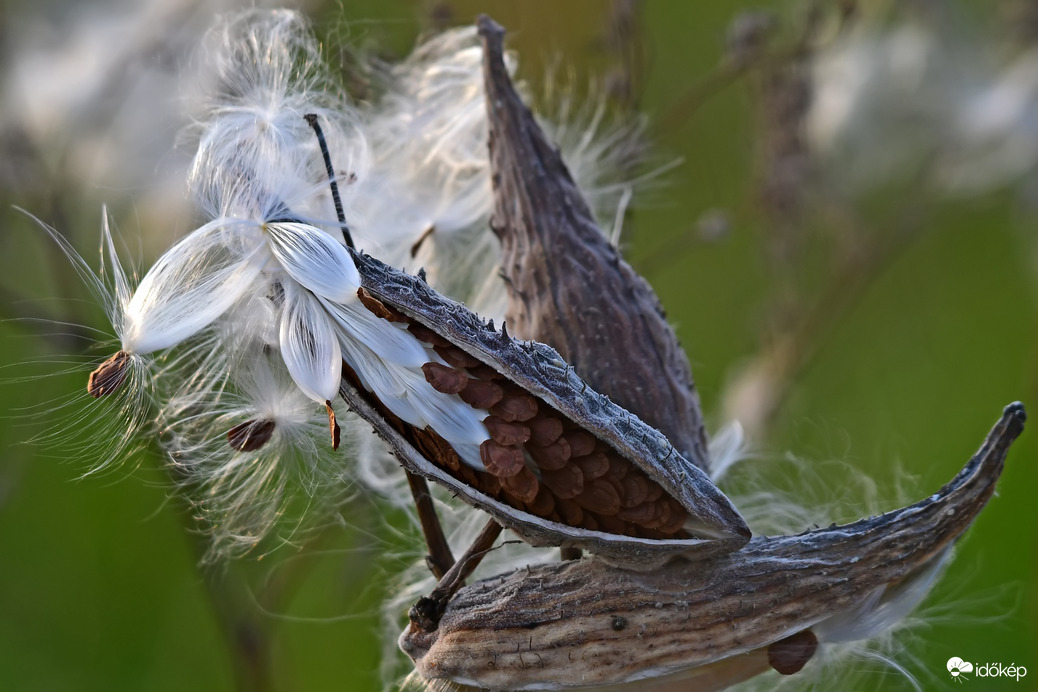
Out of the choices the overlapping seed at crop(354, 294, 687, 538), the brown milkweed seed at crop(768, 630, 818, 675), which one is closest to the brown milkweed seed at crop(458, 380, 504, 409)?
the overlapping seed at crop(354, 294, 687, 538)

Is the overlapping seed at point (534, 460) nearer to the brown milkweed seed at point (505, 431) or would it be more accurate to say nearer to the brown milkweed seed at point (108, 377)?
the brown milkweed seed at point (505, 431)

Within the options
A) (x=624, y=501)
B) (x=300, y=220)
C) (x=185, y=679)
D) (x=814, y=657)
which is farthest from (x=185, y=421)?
(x=185, y=679)

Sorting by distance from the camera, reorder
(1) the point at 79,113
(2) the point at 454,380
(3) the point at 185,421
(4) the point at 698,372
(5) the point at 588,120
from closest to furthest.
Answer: (2) the point at 454,380, (3) the point at 185,421, (5) the point at 588,120, (1) the point at 79,113, (4) the point at 698,372

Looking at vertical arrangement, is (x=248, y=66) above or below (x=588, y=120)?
below

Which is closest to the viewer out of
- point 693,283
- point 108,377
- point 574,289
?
point 108,377

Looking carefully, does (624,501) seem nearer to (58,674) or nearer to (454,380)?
(454,380)

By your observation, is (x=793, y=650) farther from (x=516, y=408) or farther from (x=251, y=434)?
(x=251, y=434)

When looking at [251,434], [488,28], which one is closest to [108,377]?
[251,434]

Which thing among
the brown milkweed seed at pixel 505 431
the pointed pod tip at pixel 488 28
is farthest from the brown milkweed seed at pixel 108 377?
the pointed pod tip at pixel 488 28
